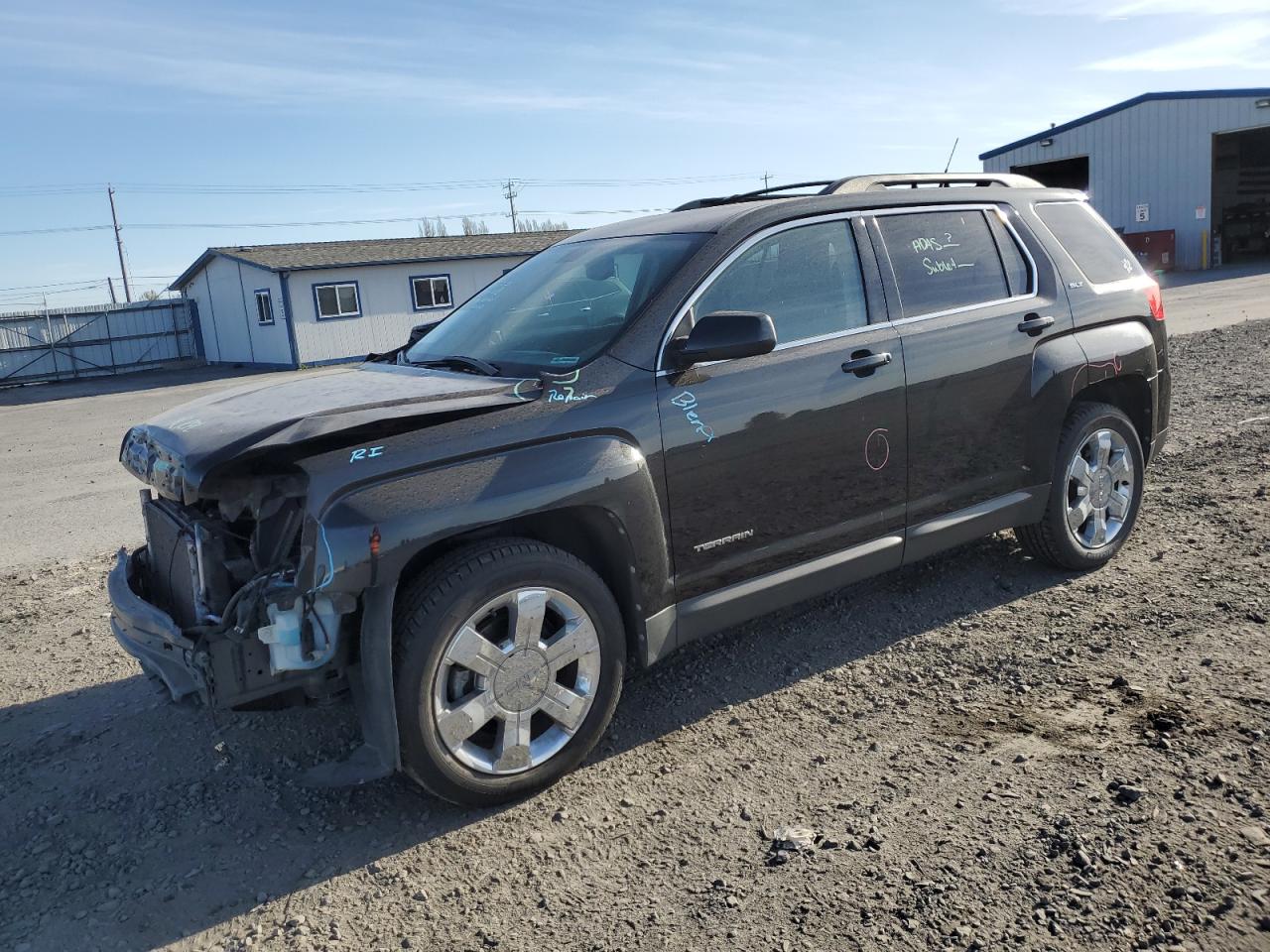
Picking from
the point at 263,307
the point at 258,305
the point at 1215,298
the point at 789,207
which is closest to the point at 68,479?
the point at 789,207

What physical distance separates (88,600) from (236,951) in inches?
144

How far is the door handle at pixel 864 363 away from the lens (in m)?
4.12

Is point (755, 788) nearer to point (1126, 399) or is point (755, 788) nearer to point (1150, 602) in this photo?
point (1150, 602)

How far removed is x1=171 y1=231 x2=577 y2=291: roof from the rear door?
84.0 ft

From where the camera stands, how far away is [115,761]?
3893mm

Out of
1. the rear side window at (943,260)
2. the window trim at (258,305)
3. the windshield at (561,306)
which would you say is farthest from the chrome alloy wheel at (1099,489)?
the window trim at (258,305)

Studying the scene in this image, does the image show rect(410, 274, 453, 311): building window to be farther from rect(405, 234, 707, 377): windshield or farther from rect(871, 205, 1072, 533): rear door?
rect(871, 205, 1072, 533): rear door

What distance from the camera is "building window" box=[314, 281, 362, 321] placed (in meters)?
30.5

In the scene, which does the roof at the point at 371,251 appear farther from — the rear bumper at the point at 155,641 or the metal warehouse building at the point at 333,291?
the rear bumper at the point at 155,641

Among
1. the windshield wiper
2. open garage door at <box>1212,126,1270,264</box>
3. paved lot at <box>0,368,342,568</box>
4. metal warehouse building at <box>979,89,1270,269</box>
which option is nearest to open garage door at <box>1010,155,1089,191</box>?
metal warehouse building at <box>979,89,1270,269</box>

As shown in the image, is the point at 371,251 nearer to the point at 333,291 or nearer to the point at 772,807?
the point at 333,291

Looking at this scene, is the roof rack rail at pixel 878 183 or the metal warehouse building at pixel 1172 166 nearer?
the roof rack rail at pixel 878 183

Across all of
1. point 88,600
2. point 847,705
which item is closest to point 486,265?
point 88,600

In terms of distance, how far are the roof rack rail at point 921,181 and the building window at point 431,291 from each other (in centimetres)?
2873
